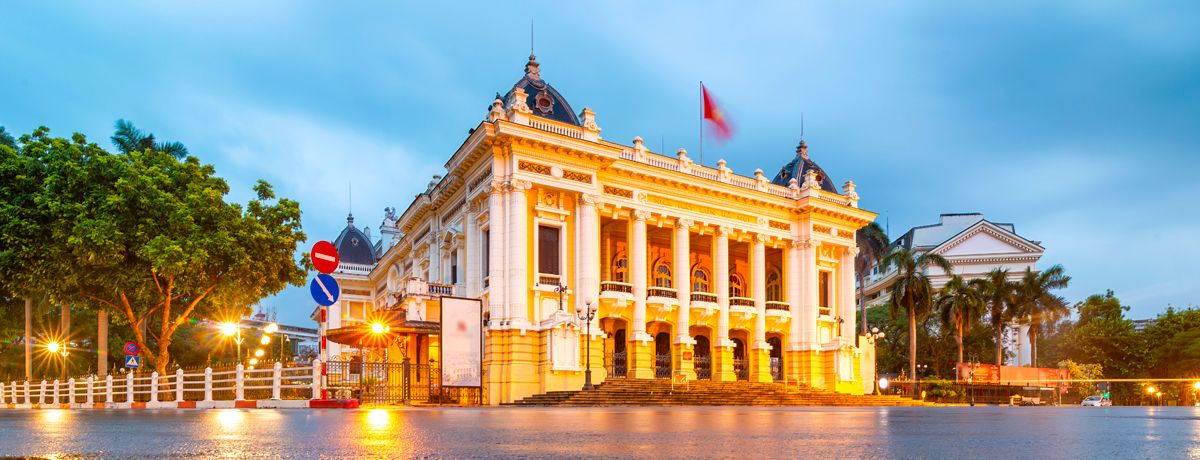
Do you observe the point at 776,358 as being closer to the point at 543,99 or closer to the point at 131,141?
the point at 543,99

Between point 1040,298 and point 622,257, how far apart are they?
29.9 meters

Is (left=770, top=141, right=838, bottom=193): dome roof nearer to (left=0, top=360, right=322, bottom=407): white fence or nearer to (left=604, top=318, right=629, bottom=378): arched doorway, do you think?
(left=604, top=318, right=629, bottom=378): arched doorway

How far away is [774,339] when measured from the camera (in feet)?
141

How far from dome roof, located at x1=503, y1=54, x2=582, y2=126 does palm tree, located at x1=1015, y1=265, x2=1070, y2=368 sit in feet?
106

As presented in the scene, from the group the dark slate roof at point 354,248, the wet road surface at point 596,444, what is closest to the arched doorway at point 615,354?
the wet road surface at point 596,444

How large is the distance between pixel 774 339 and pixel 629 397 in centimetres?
1424

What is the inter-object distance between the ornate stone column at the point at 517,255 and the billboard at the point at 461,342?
2.32 meters

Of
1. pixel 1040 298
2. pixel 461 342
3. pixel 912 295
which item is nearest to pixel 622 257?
pixel 461 342

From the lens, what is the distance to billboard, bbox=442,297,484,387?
95.8 feet

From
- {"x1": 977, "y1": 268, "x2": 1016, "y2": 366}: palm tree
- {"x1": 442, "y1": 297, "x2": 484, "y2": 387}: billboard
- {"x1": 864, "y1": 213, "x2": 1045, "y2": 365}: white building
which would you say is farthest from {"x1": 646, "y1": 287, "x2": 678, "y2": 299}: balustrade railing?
{"x1": 864, "y1": 213, "x2": 1045, "y2": 365}: white building

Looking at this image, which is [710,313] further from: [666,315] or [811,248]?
[811,248]

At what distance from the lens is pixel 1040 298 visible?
5538cm

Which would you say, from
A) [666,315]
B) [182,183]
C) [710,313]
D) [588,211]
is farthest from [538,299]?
[182,183]

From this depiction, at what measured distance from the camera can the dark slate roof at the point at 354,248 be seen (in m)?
68.9
